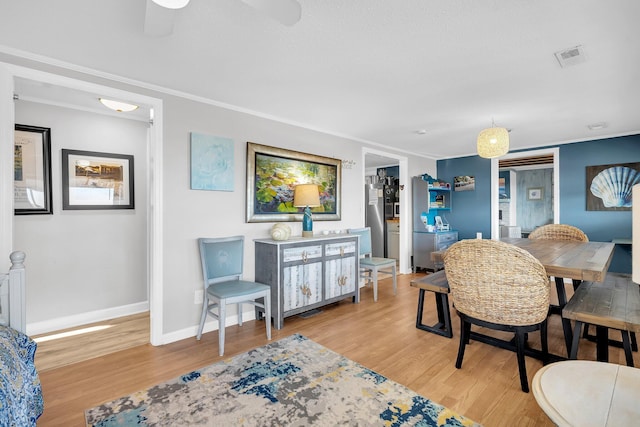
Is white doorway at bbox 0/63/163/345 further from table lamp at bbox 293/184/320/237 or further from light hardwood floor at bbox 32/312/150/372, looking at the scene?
table lamp at bbox 293/184/320/237

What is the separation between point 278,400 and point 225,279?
1.38m

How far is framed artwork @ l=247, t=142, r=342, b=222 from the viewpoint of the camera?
3396 millimetres

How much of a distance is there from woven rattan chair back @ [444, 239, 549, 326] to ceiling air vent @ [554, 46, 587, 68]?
140 cm

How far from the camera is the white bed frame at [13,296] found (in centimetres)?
169

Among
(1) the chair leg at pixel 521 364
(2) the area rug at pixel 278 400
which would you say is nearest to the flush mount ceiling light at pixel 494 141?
(1) the chair leg at pixel 521 364

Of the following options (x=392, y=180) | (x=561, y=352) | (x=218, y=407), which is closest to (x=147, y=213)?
(x=218, y=407)

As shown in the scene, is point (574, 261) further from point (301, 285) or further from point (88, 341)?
point (88, 341)

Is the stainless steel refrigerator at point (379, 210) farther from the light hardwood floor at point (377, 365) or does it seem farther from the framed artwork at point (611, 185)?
the light hardwood floor at point (377, 365)

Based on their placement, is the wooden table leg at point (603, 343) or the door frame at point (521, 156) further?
the door frame at point (521, 156)

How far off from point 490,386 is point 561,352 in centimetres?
96

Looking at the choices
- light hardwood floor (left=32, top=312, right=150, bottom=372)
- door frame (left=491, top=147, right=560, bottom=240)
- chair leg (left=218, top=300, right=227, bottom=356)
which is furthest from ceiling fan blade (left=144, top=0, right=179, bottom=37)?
door frame (left=491, top=147, right=560, bottom=240)

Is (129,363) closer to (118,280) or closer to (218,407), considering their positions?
(218,407)

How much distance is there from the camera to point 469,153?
5.95 m

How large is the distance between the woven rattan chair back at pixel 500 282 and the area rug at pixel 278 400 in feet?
2.39
